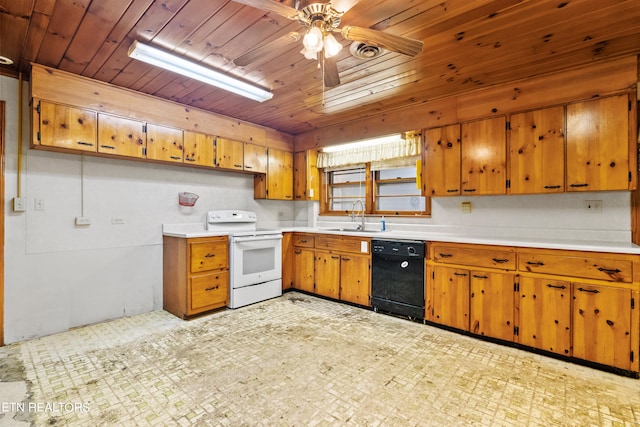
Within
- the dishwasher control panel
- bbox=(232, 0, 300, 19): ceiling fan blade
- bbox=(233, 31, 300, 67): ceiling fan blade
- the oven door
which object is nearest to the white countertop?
the dishwasher control panel

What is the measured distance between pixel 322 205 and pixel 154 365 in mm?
3338

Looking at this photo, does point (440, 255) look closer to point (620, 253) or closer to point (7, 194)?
point (620, 253)

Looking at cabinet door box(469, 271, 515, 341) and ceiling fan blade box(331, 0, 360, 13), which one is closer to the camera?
ceiling fan blade box(331, 0, 360, 13)

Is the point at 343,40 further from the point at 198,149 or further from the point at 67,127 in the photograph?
the point at 67,127

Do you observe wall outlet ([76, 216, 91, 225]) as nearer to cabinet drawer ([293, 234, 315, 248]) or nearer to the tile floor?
the tile floor

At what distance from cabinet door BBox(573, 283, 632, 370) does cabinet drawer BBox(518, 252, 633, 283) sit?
0.30ft

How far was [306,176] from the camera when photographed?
497 centimetres

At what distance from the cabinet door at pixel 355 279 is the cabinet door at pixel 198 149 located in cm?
217

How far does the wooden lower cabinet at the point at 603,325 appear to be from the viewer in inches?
89.9

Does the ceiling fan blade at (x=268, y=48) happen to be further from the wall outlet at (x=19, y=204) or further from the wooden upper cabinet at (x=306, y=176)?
the wooden upper cabinet at (x=306, y=176)

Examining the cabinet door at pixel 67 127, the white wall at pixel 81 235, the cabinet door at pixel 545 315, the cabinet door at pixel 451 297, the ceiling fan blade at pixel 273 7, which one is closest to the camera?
the ceiling fan blade at pixel 273 7

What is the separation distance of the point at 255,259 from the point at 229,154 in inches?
58.1

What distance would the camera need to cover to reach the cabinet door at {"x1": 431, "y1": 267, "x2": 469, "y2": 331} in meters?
3.01

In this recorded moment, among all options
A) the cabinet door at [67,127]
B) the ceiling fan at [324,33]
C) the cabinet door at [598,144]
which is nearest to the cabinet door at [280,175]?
the cabinet door at [67,127]
